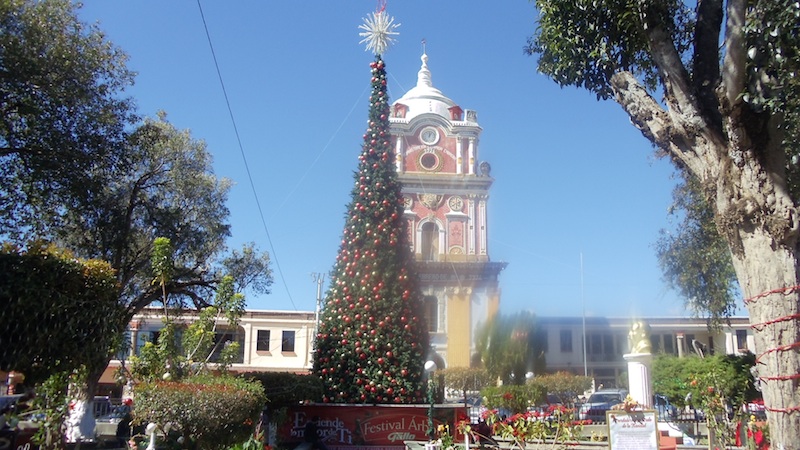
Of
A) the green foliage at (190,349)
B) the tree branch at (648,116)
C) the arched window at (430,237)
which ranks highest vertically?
the arched window at (430,237)

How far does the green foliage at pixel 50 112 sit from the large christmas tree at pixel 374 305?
5.35 metres

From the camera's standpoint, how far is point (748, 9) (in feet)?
22.1

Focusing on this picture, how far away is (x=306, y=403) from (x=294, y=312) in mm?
25492

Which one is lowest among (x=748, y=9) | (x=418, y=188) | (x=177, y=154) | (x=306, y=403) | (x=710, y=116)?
(x=306, y=403)

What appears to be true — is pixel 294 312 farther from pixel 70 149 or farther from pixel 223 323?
pixel 70 149

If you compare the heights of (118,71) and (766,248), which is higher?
(118,71)

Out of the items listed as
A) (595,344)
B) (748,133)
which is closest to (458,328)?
(595,344)

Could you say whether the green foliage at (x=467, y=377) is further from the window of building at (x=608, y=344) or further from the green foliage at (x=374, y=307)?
the green foliage at (x=374, y=307)

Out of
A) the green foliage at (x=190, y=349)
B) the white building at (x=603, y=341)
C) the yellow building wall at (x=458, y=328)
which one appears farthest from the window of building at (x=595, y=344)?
the green foliage at (x=190, y=349)

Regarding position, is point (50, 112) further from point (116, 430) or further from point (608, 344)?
point (608, 344)

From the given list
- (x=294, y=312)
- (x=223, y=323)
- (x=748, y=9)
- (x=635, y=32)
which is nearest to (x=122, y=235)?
(x=635, y=32)

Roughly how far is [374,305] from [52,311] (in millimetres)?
7831

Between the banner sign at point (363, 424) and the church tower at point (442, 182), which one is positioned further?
the church tower at point (442, 182)

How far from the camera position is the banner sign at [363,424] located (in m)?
12.8
